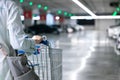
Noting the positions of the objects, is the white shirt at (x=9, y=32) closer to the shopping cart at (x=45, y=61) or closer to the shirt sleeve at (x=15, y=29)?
the shirt sleeve at (x=15, y=29)

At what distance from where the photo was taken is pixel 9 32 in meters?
3.08

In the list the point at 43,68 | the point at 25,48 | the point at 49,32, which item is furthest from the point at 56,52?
the point at 49,32

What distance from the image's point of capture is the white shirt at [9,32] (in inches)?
120

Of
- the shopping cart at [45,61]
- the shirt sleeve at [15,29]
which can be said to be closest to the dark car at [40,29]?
the shopping cart at [45,61]

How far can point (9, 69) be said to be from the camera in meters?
3.22

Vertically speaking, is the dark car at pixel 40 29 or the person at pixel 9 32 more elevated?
the person at pixel 9 32

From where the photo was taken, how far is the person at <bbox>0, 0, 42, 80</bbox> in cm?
Result: 305

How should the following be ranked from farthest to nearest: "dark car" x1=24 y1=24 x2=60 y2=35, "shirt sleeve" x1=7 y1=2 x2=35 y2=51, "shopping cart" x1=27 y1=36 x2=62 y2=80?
1. "dark car" x1=24 y1=24 x2=60 y2=35
2. "shopping cart" x1=27 y1=36 x2=62 y2=80
3. "shirt sleeve" x1=7 y1=2 x2=35 y2=51

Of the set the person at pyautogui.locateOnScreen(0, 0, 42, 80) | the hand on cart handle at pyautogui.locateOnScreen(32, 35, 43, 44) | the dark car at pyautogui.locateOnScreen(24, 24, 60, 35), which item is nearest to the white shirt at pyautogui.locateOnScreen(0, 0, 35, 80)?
the person at pyautogui.locateOnScreen(0, 0, 42, 80)

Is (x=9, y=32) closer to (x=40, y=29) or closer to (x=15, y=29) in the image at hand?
(x=15, y=29)

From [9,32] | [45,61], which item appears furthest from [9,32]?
[45,61]

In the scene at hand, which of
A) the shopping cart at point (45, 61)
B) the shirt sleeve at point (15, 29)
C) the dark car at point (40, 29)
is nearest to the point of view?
the shirt sleeve at point (15, 29)

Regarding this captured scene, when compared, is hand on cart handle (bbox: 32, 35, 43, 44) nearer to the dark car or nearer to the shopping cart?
the shopping cart

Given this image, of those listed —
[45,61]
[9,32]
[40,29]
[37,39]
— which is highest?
[9,32]
